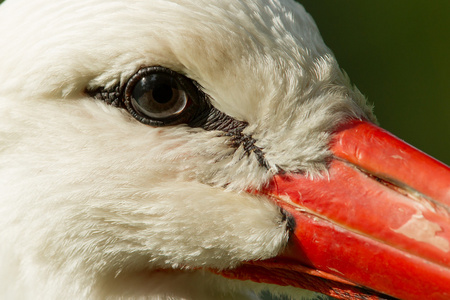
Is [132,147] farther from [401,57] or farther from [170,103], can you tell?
[401,57]

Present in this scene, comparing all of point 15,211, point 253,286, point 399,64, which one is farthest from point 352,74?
point 15,211

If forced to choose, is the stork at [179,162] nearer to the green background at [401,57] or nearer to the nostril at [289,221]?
the nostril at [289,221]

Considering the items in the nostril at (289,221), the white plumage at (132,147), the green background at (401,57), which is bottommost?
the green background at (401,57)

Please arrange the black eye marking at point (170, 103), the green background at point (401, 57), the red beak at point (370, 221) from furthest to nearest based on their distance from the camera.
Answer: the green background at point (401, 57) → the black eye marking at point (170, 103) → the red beak at point (370, 221)

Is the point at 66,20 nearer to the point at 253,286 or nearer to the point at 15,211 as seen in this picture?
the point at 15,211

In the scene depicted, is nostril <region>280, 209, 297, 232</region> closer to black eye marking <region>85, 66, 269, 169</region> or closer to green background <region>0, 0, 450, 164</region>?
black eye marking <region>85, 66, 269, 169</region>

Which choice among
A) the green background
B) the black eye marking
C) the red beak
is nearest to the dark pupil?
the black eye marking

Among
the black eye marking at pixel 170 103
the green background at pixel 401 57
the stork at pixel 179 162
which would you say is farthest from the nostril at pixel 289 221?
the green background at pixel 401 57

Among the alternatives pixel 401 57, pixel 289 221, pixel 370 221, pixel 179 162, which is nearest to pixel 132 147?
pixel 179 162
